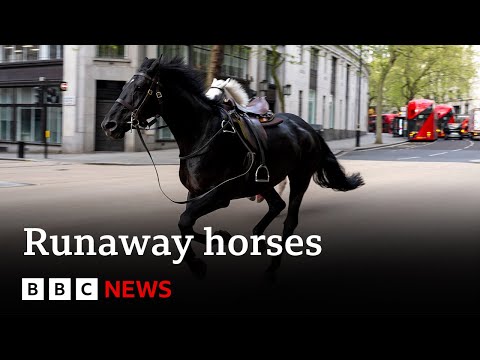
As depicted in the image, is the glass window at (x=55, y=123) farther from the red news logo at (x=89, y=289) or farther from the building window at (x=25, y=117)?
the red news logo at (x=89, y=289)

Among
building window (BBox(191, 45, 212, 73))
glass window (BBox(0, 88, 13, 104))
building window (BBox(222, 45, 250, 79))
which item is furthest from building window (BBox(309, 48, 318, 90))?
glass window (BBox(0, 88, 13, 104))

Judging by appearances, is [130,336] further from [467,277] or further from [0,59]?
[0,59]

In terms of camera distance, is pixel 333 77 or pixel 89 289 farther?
pixel 333 77

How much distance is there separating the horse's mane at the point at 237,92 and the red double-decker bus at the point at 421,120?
4606 cm

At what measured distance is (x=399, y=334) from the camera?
4270 millimetres

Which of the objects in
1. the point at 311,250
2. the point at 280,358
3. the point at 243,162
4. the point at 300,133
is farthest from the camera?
the point at 311,250

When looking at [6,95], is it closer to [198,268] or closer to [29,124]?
[29,124]

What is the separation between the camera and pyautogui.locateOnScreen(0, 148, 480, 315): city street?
5035mm

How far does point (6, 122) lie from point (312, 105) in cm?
2159

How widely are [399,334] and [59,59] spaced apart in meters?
27.5

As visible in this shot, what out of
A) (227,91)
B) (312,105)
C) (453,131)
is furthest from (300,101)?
(227,91)

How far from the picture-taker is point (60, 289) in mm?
5445
